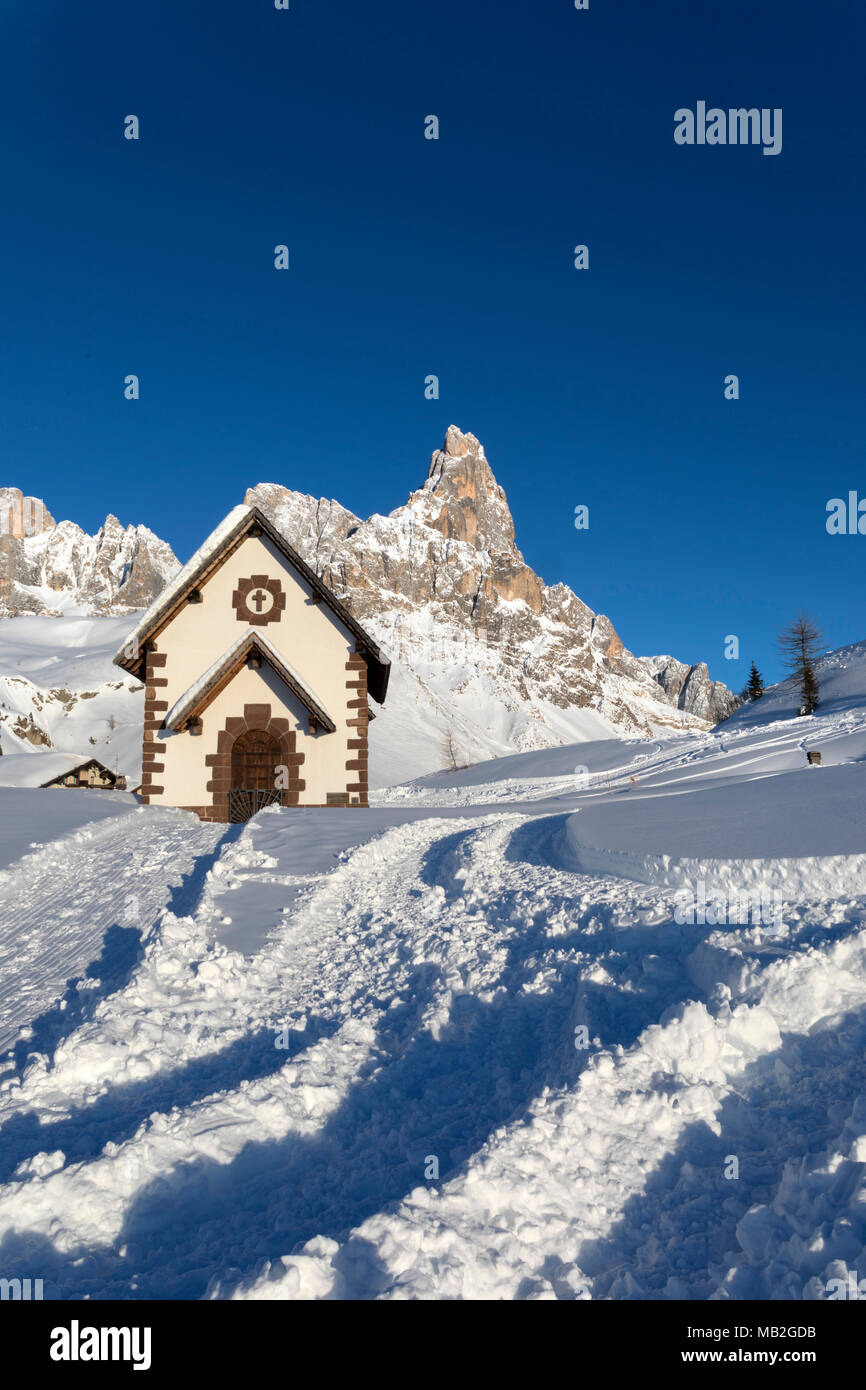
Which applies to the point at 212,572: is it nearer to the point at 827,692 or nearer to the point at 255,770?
the point at 255,770

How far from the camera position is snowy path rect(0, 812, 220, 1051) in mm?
5453

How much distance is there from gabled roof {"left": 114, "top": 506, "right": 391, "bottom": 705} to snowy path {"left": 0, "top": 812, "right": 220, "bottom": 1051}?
5124mm

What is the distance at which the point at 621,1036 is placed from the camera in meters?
4.15

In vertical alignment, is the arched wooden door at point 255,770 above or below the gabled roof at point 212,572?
below

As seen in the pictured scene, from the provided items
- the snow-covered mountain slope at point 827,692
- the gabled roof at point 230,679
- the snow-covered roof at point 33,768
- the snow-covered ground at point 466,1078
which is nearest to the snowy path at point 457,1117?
the snow-covered ground at point 466,1078

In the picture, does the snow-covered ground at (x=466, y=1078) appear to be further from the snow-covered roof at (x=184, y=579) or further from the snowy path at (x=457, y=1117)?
the snow-covered roof at (x=184, y=579)

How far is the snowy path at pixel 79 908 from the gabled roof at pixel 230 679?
3.23m

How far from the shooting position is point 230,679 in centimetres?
1516

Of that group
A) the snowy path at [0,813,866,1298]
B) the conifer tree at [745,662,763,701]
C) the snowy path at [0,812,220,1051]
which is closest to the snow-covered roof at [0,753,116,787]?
the snowy path at [0,812,220,1051]

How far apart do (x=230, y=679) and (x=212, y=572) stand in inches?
103

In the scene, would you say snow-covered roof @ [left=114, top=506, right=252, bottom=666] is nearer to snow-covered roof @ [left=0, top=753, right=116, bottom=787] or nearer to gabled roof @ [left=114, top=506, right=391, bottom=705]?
gabled roof @ [left=114, top=506, right=391, bottom=705]

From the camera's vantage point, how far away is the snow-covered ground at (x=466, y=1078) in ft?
8.91
